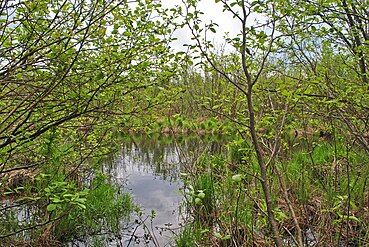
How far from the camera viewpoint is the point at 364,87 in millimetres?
3346

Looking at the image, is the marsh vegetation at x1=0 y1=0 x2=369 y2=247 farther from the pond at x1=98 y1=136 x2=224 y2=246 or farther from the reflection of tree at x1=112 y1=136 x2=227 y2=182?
the reflection of tree at x1=112 y1=136 x2=227 y2=182

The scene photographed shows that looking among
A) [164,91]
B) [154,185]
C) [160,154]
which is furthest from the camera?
[160,154]

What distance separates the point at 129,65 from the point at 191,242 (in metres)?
2.37

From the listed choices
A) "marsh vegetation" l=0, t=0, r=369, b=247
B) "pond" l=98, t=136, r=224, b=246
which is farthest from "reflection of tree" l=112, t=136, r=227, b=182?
"marsh vegetation" l=0, t=0, r=369, b=247

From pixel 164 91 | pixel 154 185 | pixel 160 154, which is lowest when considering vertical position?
pixel 154 185

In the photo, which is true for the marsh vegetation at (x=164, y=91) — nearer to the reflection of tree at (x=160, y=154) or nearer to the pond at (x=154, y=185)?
the pond at (x=154, y=185)

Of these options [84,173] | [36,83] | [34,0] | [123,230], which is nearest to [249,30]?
[34,0]

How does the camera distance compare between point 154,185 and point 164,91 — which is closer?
point 164,91

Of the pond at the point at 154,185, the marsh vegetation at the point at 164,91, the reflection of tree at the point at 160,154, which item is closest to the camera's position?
the marsh vegetation at the point at 164,91

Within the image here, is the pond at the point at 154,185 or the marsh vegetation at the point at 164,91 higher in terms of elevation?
the marsh vegetation at the point at 164,91

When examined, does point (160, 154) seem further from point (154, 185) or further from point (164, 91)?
point (164, 91)

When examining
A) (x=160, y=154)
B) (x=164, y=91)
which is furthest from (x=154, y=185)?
(x=164, y=91)

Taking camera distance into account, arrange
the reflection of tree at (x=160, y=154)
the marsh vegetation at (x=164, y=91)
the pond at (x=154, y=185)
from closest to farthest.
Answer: the marsh vegetation at (x=164, y=91) < the pond at (x=154, y=185) < the reflection of tree at (x=160, y=154)

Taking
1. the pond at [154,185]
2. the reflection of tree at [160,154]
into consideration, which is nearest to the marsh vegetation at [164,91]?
the pond at [154,185]
